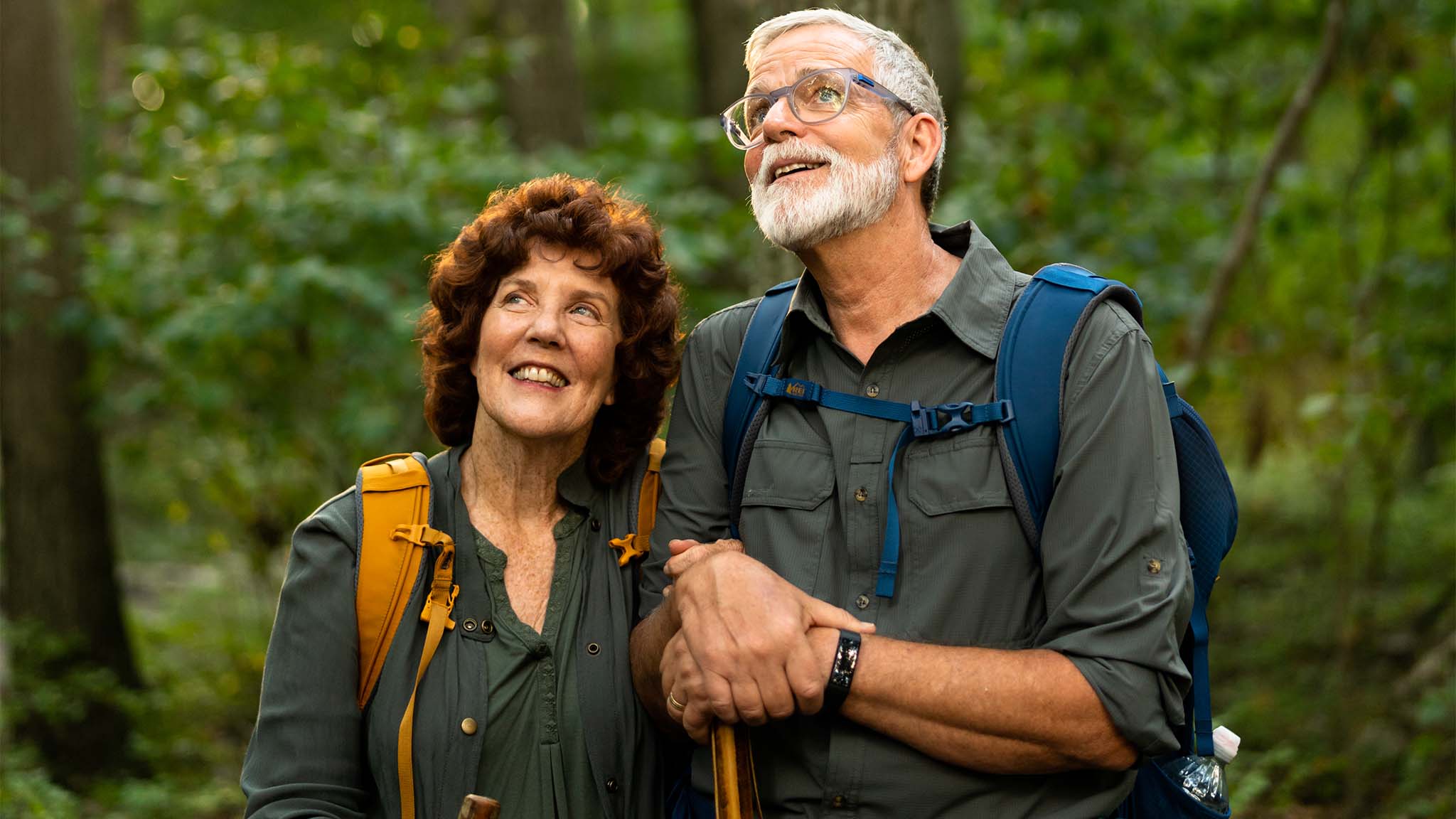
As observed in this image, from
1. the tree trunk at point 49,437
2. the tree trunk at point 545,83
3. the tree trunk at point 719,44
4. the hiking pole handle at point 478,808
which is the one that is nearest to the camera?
the hiking pole handle at point 478,808

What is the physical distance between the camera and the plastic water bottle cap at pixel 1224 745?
256 cm

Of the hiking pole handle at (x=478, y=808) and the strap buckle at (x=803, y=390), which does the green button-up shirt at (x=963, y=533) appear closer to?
the strap buckle at (x=803, y=390)

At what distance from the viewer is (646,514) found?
9.70ft

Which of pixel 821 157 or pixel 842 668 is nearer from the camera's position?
pixel 842 668

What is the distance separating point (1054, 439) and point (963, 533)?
252mm

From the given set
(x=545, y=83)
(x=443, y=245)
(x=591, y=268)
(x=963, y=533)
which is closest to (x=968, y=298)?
(x=963, y=533)

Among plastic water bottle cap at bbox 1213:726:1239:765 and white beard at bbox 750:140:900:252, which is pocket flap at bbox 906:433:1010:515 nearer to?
white beard at bbox 750:140:900:252

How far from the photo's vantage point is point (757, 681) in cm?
231

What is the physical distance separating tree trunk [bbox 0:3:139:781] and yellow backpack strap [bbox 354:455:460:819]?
487cm

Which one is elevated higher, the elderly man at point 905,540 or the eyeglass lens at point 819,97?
the eyeglass lens at point 819,97

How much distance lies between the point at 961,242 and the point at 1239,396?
388cm

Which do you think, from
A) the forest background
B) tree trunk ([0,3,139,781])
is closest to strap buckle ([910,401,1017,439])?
the forest background

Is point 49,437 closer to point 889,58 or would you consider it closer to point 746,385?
point 746,385

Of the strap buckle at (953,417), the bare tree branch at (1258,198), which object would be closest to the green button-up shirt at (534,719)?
the strap buckle at (953,417)
